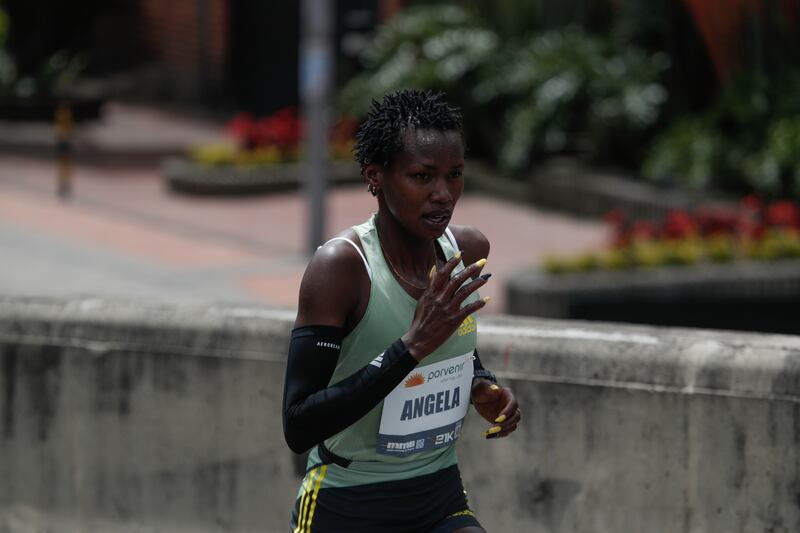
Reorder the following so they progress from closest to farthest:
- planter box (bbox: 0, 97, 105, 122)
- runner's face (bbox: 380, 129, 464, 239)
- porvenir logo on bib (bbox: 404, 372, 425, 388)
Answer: runner's face (bbox: 380, 129, 464, 239) → porvenir logo on bib (bbox: 404, 372, 425, 388) → planter box (bbox: 0, 97, 105, 122)

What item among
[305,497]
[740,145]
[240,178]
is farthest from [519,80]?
[305,497]

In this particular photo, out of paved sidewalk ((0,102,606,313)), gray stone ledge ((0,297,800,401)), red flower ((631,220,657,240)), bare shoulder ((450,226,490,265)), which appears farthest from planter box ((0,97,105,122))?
bare shoulder ((450,226,490,265))

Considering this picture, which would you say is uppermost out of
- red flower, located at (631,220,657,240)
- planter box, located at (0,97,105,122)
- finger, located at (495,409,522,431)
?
finger, located at (495,409,522,431)

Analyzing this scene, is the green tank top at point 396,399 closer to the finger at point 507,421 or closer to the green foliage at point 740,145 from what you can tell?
the finger at point 507,421

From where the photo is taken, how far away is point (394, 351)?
3406 millimetres

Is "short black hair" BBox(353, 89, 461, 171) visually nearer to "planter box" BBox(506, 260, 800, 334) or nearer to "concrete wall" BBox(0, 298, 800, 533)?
"concrete wall" BBox(0, 298, 800, 533)

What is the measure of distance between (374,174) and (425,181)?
13 cm

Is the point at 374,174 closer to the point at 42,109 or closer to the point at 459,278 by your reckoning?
the point at 459,278

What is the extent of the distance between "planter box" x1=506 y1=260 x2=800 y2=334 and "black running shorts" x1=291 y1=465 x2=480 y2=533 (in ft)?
25.1

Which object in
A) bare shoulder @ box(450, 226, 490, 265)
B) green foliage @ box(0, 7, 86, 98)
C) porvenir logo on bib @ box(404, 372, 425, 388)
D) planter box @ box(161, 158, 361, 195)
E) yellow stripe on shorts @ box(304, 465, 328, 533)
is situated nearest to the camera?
porvenir logo on bib @ box(404, 372, 425, 388)

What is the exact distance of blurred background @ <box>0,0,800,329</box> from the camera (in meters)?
13.0

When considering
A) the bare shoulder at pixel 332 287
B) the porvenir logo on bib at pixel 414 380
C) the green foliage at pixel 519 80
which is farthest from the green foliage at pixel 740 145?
the bare shoulder at pixel 332 287

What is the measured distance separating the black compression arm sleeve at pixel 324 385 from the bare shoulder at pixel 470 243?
51 cm

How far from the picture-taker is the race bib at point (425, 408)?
359cm
